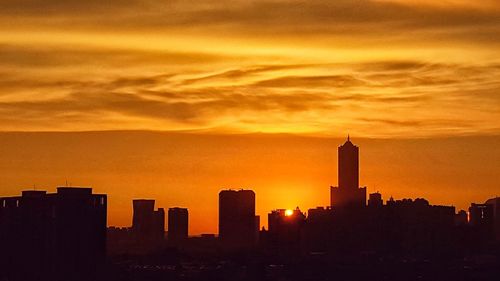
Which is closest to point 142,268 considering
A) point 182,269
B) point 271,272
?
point 182,269

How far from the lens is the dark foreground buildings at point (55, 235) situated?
183625 mm

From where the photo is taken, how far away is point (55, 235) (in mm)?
185375

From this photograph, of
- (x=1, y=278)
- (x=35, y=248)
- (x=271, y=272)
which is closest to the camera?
(x=1, y=278)

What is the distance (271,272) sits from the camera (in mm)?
198875

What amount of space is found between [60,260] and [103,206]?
33.3ft

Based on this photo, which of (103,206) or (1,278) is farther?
(103,206)

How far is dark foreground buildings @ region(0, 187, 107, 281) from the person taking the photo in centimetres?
18362

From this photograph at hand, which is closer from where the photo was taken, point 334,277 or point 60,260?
point 60,260

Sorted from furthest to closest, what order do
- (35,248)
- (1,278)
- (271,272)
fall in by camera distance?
(271,272)
(35,248)
(1,278)

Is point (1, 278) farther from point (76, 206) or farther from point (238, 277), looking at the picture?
point (238, 277)

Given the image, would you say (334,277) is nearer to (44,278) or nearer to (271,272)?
(271,272)

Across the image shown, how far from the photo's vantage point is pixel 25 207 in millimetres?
187750

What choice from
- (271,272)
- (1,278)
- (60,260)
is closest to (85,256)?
(60,260)

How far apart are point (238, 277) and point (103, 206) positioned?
21539mm
